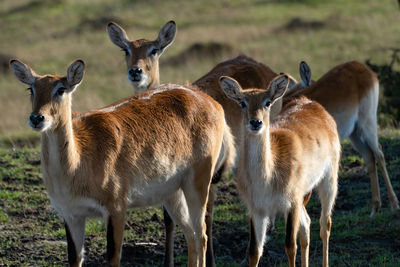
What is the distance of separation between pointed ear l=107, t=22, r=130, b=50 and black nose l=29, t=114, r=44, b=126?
3.14 m

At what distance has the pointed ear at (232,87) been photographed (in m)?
6.11

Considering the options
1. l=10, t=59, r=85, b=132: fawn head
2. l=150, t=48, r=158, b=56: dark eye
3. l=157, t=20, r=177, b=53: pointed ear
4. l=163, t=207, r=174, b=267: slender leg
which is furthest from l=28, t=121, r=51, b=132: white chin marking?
l=157, t=20, r=177, b=53: pointed ear

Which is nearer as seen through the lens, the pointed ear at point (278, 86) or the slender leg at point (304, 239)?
the pointed ear at point (278, 86)

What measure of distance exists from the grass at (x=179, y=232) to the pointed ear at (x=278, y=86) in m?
1.61

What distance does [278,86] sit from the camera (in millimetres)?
6078

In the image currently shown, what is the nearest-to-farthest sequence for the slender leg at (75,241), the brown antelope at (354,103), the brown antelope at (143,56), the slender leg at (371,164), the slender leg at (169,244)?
the slender leg at (75,241)
the slender leg at (169,244)
the brown antelope at (143,56)
the slender leg at (371,164)
the brown antelope at (354,103)

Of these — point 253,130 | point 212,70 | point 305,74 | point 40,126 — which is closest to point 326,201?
point 253,130

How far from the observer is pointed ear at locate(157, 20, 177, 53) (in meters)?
8.28

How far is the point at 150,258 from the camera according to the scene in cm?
693

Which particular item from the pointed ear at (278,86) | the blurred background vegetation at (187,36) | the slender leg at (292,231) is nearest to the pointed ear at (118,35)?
the pointed ear at (278,86)

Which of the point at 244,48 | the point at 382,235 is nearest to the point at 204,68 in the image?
the point at 244,48

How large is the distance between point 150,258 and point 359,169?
348 centimetres

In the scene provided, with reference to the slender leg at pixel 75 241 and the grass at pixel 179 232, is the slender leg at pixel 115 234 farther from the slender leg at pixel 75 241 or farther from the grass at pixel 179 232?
the grass at pixel 179 232

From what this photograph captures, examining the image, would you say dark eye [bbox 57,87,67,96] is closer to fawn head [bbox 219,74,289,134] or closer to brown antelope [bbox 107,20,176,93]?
fawn head [bbox 219,74,289,134]
